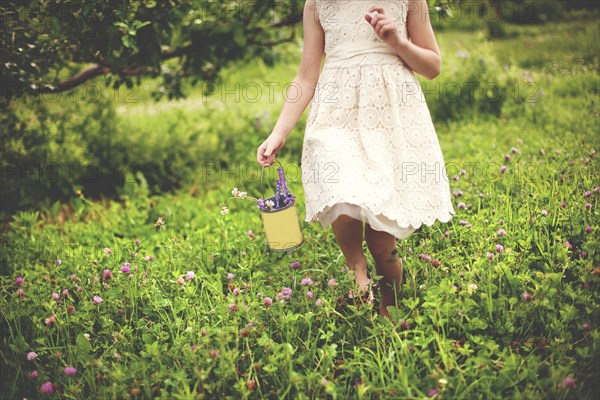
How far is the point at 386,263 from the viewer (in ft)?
7.12

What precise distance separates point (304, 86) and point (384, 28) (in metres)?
0.52

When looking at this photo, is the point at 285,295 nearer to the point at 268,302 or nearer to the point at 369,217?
the point at 268,302

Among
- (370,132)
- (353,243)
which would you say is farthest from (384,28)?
(353,243)

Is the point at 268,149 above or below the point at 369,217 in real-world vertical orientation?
above

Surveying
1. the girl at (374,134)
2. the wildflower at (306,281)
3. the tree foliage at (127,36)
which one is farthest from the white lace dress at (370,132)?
the tree foliage at (127,36)

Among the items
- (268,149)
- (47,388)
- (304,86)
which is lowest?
(47,388)

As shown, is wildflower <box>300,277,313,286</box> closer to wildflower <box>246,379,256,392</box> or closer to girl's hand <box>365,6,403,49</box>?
wildflower <box>246,379,256,392</box>

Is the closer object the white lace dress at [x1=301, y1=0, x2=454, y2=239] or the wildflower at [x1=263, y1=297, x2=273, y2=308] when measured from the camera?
the white lace dress at [x1=301, y1=0, x2=454, y2=239]

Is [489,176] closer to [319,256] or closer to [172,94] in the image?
[319,256]

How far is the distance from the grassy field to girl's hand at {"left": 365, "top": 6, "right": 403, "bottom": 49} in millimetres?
997

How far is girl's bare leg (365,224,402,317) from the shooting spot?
2098mm

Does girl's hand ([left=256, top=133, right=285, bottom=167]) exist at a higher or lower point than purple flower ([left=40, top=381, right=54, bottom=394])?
higher

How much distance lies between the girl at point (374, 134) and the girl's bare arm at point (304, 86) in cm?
1

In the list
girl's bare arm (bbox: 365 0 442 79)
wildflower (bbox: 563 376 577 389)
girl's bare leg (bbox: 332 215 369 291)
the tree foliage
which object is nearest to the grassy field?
wildflower (bbox: 563 376 577 389)
